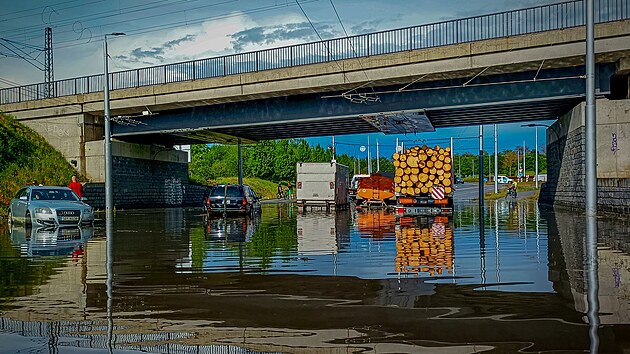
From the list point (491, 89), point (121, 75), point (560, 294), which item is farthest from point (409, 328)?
point (121, 75)

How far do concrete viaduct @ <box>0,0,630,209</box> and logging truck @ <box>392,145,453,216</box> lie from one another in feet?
14.3

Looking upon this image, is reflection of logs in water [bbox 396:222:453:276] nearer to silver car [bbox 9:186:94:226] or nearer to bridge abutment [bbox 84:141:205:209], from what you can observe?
silver car [bbox 9:186:94:226]

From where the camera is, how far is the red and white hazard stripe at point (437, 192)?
2881 cm

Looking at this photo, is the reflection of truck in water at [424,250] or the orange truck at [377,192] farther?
the orange truck at [377,192]

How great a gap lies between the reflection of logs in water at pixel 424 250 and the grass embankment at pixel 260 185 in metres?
63.7

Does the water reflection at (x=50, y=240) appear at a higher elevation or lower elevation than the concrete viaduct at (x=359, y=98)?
lower

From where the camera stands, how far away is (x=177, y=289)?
875 cm

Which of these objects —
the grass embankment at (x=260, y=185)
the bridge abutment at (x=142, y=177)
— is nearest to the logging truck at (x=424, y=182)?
the bridge abutment at (x=142, y=177)

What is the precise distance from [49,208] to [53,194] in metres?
1.67

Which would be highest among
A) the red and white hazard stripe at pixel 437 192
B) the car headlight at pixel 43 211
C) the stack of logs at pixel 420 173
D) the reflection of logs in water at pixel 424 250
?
the stack of logs at pixel 420 173

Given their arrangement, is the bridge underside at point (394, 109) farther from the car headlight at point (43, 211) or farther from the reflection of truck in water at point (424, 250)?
the car headlight at point (43, 211)

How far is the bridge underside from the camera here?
31094 mm

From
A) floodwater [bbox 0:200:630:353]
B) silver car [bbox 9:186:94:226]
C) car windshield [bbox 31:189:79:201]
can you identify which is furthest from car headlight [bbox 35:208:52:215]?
floodwater [bbox 0:200:630:353]

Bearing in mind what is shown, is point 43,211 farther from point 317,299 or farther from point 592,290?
point 592,290
